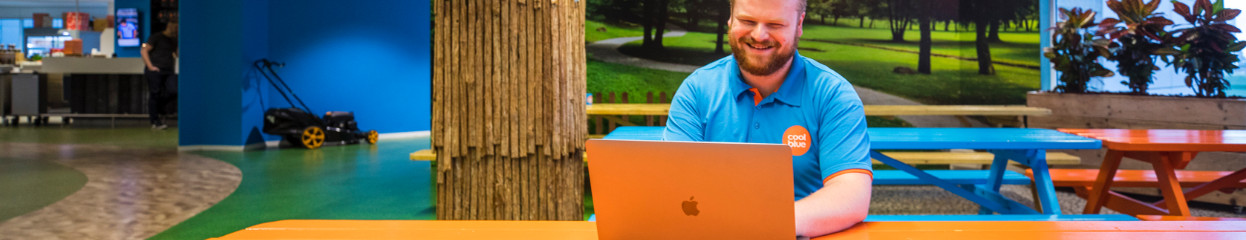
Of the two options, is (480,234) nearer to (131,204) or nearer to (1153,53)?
(131,204)

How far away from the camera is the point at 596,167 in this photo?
3.66 ft

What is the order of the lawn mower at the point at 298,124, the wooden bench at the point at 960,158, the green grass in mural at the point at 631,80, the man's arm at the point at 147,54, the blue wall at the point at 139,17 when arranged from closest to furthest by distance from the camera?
the wooden bench at the point at 960,158 → the lawn mower at the point at 298,124 → the green grass in mural at the point at 631,80 → the man's arm at the point at 147,54 → the blue wall at the point at 139,17

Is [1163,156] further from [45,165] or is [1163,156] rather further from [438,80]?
[45,165]

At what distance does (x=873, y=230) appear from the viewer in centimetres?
138

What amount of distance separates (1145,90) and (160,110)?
12.0m

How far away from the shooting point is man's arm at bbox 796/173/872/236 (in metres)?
1.29

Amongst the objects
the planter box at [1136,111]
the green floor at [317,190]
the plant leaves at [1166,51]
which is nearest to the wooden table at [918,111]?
the planter box at [1136,111]

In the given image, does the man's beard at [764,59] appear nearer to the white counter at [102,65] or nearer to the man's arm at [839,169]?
the man's arm at [839,169]

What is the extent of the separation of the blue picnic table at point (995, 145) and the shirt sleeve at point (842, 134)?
1519 mm

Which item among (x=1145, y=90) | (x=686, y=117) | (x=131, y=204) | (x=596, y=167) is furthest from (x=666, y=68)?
(x=596, y=167)

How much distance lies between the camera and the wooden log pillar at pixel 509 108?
11.1 feet

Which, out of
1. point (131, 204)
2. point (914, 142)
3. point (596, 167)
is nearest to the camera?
point (596, 167)

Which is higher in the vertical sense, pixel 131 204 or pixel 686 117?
pixel 686 117

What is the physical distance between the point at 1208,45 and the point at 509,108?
440 cm
